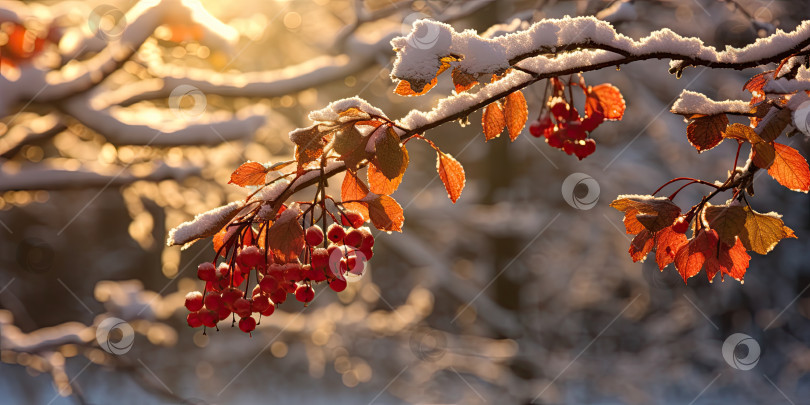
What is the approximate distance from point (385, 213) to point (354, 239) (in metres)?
0.10

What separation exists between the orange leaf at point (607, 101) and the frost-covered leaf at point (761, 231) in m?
0.43

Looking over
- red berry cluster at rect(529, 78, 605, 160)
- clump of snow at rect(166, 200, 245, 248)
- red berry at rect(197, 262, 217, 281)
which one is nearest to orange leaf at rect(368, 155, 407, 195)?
clump of snow at rect(166, 200, 245, 248)

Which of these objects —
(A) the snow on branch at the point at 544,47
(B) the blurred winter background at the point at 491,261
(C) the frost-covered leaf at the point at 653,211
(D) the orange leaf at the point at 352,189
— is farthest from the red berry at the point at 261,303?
(B) the blurred winter background at the point at 491,261

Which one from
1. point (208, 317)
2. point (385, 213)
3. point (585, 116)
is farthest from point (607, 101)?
point (208, 317)

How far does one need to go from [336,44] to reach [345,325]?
331 centimetres

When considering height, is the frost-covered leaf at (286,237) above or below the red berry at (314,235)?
above

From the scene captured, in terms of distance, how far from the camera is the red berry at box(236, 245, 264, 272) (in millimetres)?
1040

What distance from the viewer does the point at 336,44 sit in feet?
10.2

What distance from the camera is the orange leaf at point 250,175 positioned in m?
1.04

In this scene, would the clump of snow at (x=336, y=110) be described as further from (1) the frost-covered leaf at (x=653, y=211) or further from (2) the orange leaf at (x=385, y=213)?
(1) the frost-covered leaf at (x=653, y=211)

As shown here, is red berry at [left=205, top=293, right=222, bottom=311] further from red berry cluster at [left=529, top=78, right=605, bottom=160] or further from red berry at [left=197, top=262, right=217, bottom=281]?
red berry cluster at [left=529, top=78, right=605, bottom=160]

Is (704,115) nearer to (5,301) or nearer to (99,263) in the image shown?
(5,301)

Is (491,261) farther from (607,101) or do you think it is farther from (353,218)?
(353,218)

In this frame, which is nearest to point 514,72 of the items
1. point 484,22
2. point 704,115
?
point 704,115
